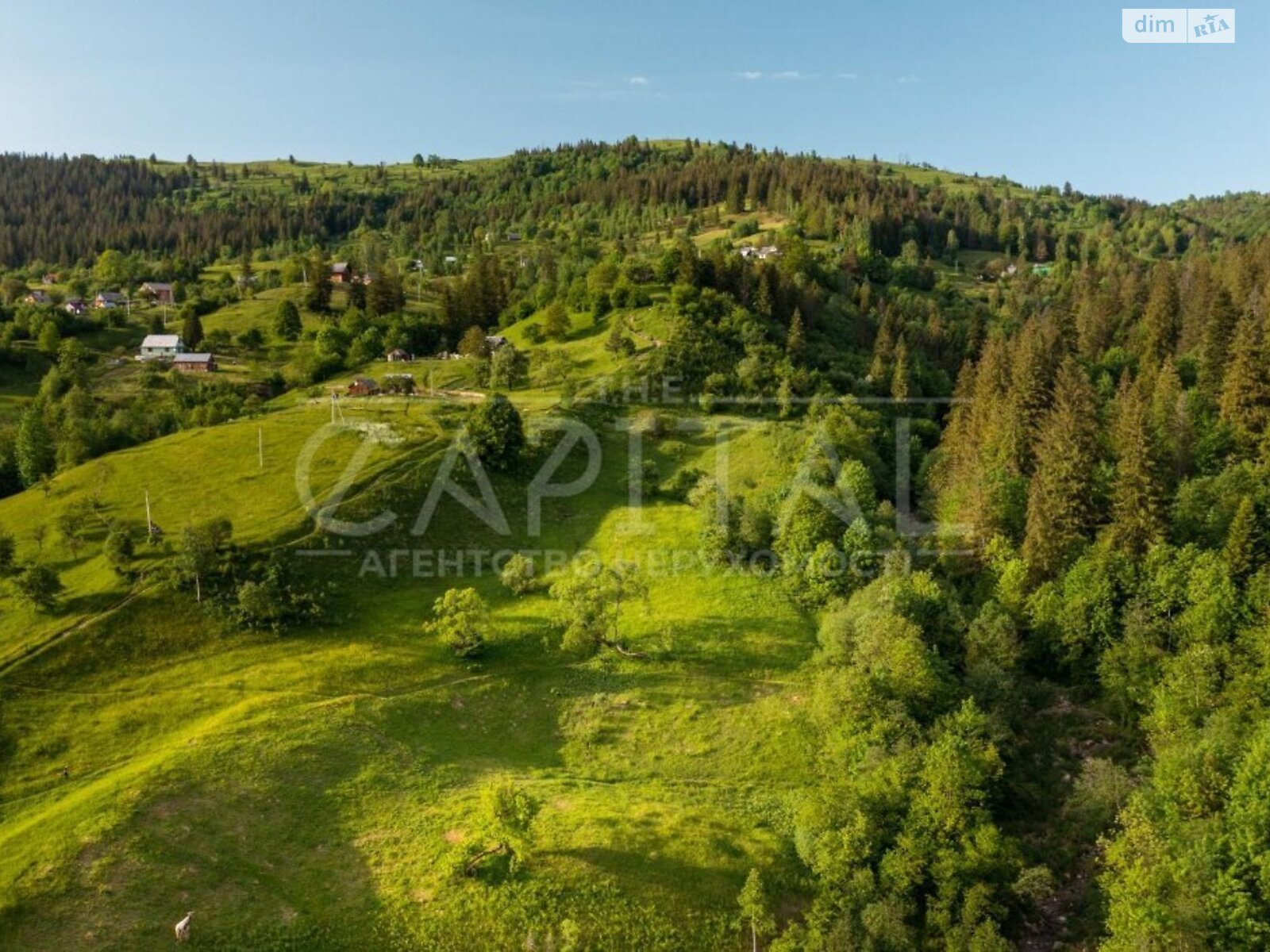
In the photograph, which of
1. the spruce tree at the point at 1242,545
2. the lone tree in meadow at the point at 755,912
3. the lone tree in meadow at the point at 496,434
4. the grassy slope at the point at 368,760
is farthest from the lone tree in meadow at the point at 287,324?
the spruce tree at the point at 1242,545

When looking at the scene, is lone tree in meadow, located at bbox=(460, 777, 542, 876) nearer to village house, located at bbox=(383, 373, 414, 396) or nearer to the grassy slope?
the grassy slope

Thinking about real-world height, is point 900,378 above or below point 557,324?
below

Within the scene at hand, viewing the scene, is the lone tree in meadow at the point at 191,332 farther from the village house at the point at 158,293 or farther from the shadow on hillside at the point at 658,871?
the shadow on hillside at the point at 658,871

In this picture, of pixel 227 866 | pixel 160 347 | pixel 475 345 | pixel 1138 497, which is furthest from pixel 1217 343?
pixel 160 347

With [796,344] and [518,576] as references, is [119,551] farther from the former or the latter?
[796,344]

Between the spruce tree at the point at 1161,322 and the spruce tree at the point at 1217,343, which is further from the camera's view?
the spruce tree at the point at 1161,322

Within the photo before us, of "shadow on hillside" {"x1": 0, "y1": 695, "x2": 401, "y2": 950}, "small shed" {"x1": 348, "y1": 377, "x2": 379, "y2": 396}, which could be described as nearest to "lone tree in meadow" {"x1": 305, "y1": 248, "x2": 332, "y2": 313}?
"small shed" {"x1": 348, "y1": 377, "x2": 379, "y2": 396}

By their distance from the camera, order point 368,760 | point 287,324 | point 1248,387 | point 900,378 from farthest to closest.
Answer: point 287,324, point 900,378, point 1248,387, point 368,760
